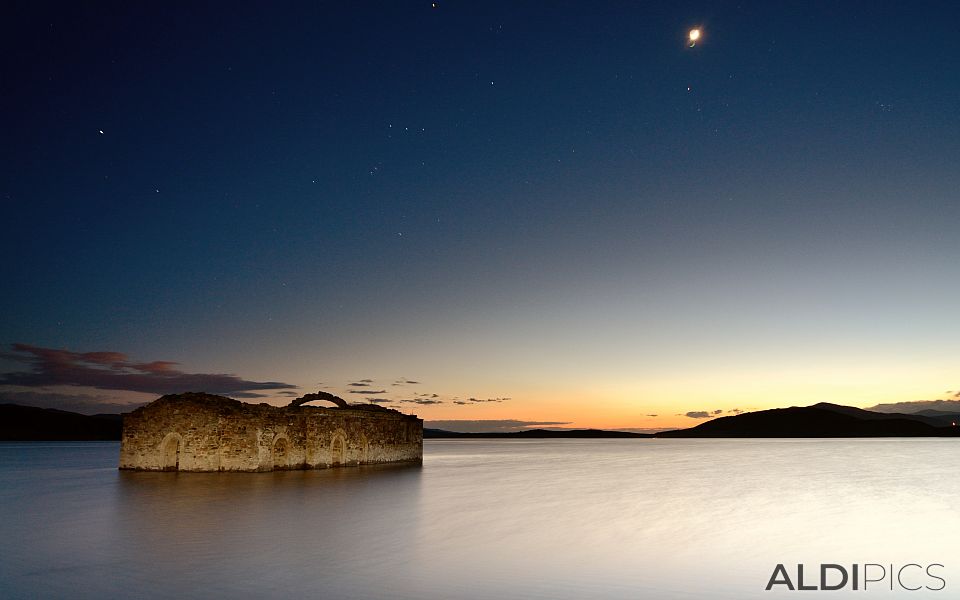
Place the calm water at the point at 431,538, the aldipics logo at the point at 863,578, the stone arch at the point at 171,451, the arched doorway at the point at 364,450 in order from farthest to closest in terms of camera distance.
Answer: the arched doorway at the point at 364,450
the stone arch at the point at 171,451
the aldipics logo at the point at 863,578
the calm water at the point at 431,538

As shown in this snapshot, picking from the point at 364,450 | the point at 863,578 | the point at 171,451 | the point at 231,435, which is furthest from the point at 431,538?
the point at 364,450

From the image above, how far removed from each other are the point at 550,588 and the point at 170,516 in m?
11.8

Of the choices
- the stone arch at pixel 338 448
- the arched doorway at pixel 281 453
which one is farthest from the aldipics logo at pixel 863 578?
the stone arch at pixel 338 448

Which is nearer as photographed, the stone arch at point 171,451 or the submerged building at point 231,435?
the submerged building at point 231,435

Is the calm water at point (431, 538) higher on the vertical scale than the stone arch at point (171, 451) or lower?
lower

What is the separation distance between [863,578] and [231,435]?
26923 millimetres

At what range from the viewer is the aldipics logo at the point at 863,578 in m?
11.2

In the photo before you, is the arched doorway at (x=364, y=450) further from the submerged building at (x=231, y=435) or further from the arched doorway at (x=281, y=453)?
the arched doorway at (x=281, y=453)

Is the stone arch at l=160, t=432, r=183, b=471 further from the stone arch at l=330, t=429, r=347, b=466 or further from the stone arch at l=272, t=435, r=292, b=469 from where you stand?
the stone arch at l=330, t=429, r=347, b=466

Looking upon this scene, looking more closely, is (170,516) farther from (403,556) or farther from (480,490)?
(480,490)

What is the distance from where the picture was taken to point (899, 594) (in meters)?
10.5

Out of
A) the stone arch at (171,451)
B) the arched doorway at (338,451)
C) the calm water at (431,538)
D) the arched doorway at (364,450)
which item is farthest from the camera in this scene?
the arched doorway at (364,450)

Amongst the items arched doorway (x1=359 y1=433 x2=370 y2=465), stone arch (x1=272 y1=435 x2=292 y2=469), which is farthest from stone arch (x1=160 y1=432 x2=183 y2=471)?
arched doorway (x1=359 y1=433 x2=370 y2=465)

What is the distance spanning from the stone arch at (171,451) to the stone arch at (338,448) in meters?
7.36
